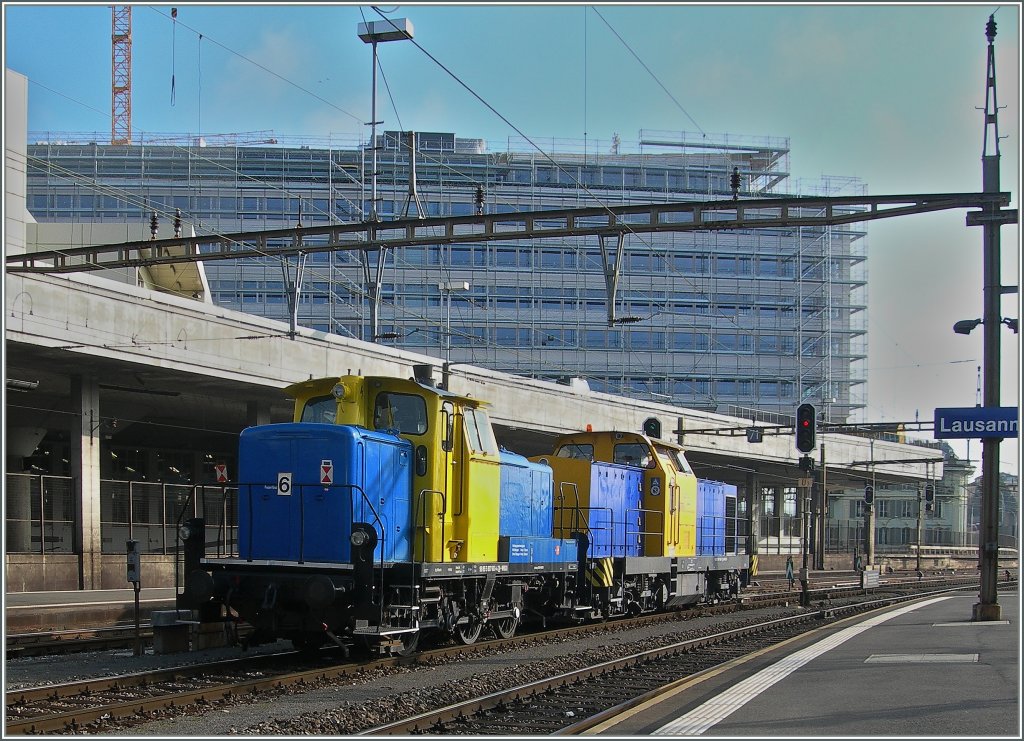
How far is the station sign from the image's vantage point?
58.4ft

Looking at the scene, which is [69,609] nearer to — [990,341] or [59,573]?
[59,573]

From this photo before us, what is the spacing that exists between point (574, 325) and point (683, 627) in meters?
60.5

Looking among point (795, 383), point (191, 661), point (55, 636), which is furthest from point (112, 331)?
point (795, 383)

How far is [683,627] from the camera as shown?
20766 mm

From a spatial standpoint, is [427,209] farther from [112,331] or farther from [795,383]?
[112,331]

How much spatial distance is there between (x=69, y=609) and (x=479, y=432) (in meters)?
9.56

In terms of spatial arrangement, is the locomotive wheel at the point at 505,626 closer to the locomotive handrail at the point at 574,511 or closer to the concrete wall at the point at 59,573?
the locomotive handrail at the point at 574,511

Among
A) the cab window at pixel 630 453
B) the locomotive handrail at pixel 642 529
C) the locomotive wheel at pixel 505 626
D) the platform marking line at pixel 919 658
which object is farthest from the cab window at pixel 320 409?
the locomotive handrail at pixel 642 529

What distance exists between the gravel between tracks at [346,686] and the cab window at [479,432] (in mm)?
2729

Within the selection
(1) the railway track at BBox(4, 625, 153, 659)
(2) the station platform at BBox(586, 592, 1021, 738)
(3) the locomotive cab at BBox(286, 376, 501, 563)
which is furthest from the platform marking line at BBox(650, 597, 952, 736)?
(1) the railway track at BBox(4, 625, 153, 659)

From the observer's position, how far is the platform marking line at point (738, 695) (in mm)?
9125

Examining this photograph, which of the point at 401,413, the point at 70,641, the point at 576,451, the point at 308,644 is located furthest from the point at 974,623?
the point at 70,641

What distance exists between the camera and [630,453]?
2231 centimetres

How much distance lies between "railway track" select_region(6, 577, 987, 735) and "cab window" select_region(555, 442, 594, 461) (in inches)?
274
